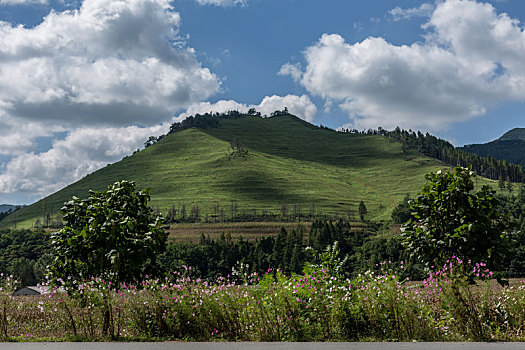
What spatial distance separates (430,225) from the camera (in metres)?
11.7

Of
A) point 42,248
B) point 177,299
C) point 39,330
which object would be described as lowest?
point 42,248

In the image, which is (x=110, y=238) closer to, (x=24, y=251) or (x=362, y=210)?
(x=24, y=251)

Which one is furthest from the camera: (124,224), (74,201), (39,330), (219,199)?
(219,199)

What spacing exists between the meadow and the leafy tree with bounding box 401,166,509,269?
6.03 feet

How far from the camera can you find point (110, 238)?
10.1 meters

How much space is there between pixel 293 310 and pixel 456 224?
5.45m

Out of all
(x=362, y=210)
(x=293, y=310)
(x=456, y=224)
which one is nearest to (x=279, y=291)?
(x=293, y=310)

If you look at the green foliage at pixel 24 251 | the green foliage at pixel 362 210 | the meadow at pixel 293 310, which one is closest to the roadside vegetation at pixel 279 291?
the meadow at pixel 293 310

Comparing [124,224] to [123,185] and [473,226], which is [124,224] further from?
[473,226]

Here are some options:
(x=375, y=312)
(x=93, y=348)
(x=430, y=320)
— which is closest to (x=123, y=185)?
(x=93, y=348)

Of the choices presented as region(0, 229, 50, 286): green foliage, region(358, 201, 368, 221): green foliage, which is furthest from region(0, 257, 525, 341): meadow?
region(358, 201, 368, 221): green foliage

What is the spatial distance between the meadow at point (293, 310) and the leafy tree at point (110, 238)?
78 cm

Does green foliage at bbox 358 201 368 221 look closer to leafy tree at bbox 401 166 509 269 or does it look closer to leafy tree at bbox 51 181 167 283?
leafy tree at bbox 401 166 509 269

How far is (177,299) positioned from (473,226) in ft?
23.2
